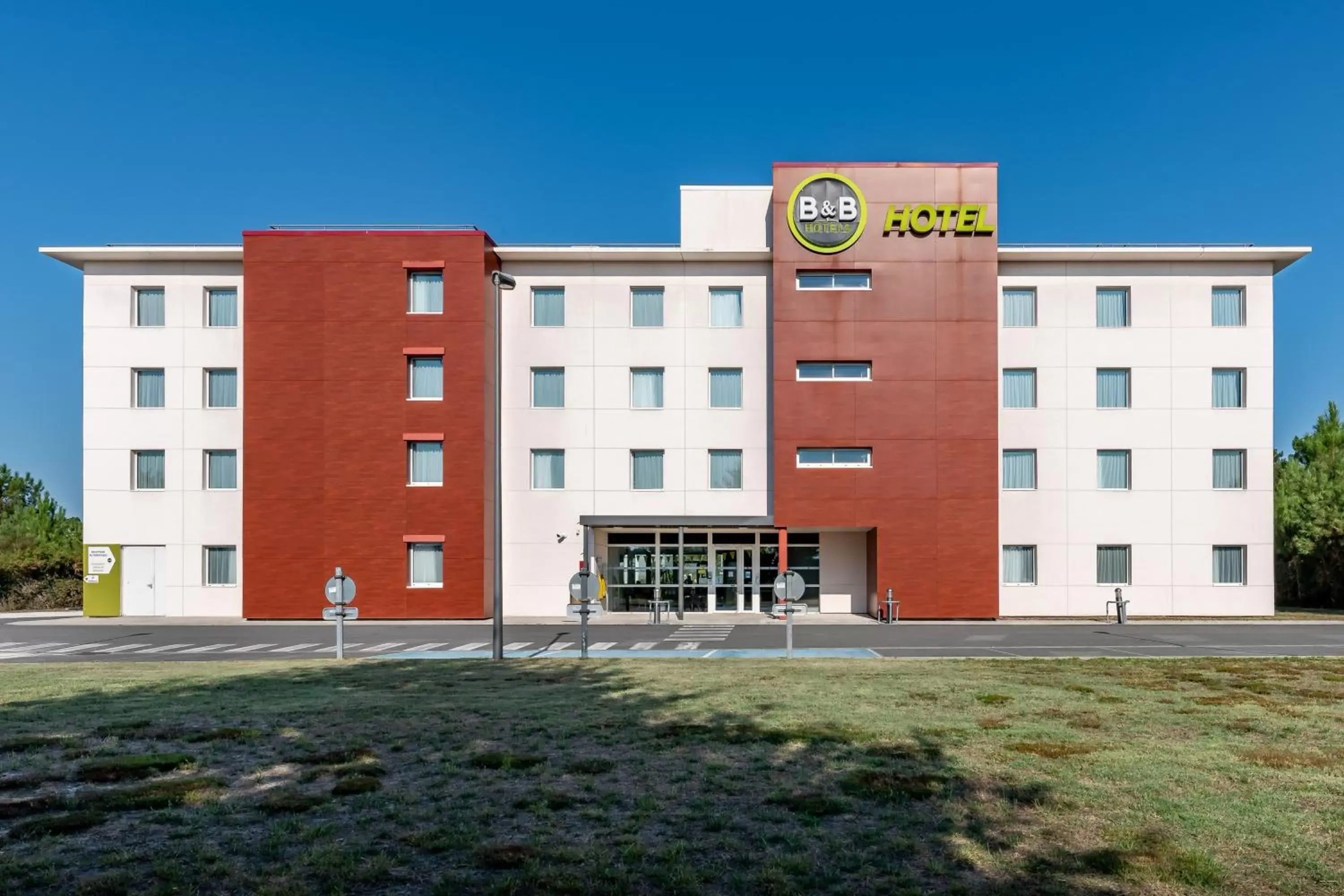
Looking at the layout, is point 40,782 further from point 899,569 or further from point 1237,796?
point 899,569

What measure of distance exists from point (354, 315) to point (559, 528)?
1020 cm

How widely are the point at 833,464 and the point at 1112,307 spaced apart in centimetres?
1155

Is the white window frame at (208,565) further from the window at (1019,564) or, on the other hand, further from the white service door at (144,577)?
the window at (1019,564)

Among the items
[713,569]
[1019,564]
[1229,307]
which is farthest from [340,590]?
[1229,307]

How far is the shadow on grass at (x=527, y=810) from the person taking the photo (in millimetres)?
5059

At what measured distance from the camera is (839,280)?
33312mm

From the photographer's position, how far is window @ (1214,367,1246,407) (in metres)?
33.7

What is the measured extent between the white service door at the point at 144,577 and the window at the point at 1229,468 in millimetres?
37165

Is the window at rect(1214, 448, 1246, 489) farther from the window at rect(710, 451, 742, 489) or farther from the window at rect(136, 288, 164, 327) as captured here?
the window at rect(136, 288, 164, 327)

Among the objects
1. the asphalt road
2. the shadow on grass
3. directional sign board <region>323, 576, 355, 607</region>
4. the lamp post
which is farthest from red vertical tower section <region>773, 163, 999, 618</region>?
the shadow on grass

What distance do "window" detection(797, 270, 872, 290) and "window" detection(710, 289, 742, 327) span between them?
2391 mm

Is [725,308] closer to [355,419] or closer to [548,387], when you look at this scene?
[548,387]

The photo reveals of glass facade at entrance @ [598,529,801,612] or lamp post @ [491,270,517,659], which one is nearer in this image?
lamp post @ [491,270,517,659]

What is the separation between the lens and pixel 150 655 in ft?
68.6
